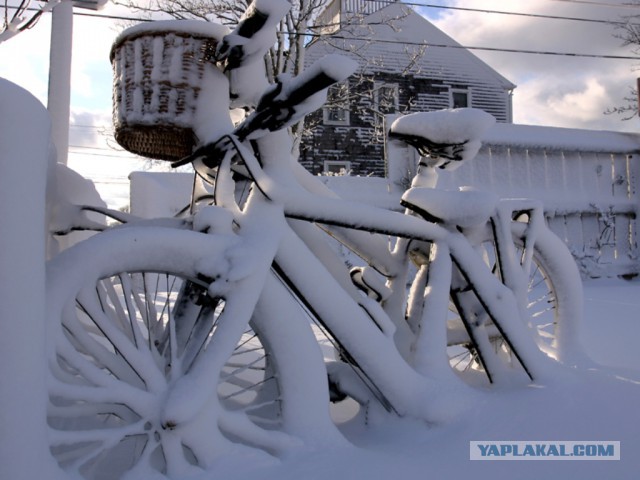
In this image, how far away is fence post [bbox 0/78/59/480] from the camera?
45.6 inches

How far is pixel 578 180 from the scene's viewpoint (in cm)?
892

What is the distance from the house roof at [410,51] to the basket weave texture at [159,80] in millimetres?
11962

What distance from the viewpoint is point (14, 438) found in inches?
45.5

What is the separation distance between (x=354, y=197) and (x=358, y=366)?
204 inches

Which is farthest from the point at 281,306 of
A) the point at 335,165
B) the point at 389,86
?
the point at 389,86

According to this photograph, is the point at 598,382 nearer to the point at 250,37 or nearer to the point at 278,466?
the point at 278,466

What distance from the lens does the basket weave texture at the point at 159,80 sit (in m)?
1.70

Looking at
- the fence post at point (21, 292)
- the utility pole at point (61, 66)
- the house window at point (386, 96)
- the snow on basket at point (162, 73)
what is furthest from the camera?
the house window at point (386, 96)

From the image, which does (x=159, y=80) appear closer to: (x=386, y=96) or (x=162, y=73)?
(x=162, y=73)

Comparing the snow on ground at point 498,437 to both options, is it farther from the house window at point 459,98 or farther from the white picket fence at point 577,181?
the house window at point 459,98

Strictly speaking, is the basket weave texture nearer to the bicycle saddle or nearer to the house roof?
the bicycle saddle

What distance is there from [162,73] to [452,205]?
3.61 ft

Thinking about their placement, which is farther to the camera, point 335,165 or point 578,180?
point 335,165

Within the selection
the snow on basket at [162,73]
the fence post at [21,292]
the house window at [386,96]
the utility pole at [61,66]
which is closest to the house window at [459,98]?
the house window at [386,96]
